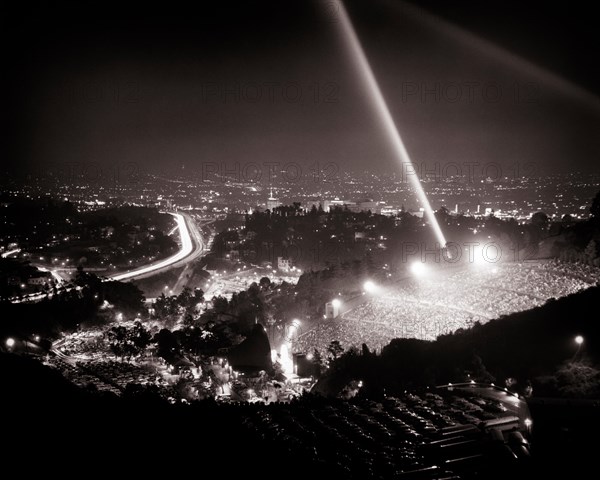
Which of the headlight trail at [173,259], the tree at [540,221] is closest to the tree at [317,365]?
the tree at [540,221]

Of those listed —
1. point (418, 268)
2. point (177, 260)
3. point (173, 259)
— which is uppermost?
point (173, 259)

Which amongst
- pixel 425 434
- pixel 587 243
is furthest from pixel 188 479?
pixel 587 243

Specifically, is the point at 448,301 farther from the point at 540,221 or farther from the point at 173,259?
the point at 173,259

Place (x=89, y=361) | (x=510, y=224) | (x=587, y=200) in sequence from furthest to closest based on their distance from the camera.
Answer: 1. (x=587, y=200)
2. (x=510, y=224)
3. (x=89, y=361)

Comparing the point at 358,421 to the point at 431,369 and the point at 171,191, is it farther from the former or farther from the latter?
the point at 171,191

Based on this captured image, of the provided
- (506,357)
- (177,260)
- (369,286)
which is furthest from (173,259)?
(506,357)

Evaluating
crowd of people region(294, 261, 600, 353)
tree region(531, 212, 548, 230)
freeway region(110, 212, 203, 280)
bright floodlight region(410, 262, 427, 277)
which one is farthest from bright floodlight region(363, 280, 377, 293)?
freeway region(110, 212, 203, 280)

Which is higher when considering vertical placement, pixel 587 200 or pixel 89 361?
pixel 587 200

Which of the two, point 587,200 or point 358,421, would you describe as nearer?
point 358,421

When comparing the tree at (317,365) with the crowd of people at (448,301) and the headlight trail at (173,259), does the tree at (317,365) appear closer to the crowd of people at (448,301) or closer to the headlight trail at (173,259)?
the crowd of people at (448,301)
